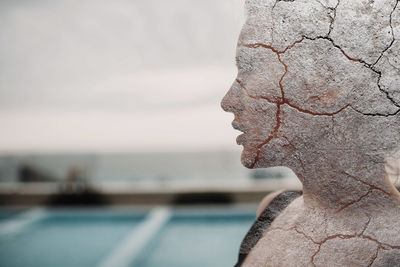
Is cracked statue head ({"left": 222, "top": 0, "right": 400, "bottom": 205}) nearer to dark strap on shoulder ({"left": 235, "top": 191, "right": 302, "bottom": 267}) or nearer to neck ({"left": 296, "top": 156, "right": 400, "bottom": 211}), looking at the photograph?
neck ({"left": 296, "top": 156, "right": 400, "bottom": 211})

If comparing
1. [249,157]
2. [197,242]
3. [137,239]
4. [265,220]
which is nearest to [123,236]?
[137,239]

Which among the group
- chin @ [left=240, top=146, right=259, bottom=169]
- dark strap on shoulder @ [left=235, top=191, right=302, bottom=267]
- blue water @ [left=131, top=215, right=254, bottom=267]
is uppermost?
chin @ [left=240, top=146, right=259, bottom=169]

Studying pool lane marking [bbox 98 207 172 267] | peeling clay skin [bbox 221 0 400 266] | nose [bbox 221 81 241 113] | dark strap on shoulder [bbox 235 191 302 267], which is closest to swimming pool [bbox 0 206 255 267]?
pool lane marking [bbox 98 207 172 267]

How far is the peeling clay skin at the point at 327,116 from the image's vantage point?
0.89 metres

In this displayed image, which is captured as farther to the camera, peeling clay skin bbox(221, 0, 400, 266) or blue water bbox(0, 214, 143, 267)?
blue water bbox(0, 214, 143, 267)

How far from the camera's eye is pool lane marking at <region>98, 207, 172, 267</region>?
340 centimetres

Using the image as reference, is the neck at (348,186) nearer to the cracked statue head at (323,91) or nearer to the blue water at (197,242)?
the cracked statue head at (323,91)

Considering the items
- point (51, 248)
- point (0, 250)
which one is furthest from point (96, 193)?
point (0, 250)

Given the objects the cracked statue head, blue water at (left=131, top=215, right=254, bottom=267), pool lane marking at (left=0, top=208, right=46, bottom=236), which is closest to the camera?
the cracked statue head

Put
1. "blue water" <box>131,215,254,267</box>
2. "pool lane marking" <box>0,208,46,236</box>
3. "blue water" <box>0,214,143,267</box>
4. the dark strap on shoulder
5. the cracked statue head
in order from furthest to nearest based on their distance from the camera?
"pool lane marking" <box>0,208,46,236</box>
"blue water" <box>0,214,143,267</box>
"blue water" <box>131,215,254,267</box>
the dark strap on shoulder
the cracked statue head

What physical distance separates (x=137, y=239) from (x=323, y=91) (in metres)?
3.55

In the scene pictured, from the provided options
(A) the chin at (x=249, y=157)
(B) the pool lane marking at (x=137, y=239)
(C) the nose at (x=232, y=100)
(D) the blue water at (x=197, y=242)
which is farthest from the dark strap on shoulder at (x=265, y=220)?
(B) the pool lane marking at (x=137, y=239)

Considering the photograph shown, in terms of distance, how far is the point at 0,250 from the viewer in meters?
3.73

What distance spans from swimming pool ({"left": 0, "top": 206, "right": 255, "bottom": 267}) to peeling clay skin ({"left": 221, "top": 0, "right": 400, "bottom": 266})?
232 centimetres
